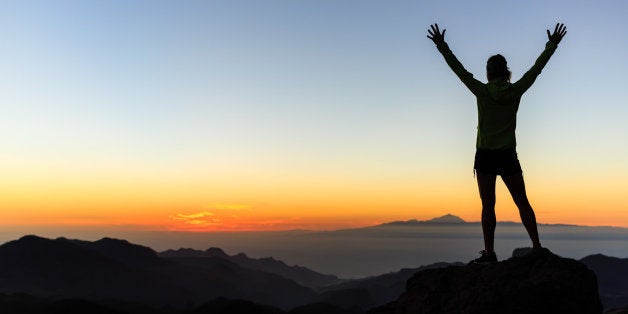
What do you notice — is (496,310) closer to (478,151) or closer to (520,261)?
(520,261)

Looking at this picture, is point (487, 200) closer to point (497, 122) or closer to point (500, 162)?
point (500, 162)

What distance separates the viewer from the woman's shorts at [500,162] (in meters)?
8.52

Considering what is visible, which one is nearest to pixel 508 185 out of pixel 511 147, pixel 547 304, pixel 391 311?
pixel 511 147

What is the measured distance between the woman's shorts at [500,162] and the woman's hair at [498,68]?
110cm

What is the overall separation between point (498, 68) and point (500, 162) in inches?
55.8

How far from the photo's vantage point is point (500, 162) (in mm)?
8531

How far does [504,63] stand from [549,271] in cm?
318

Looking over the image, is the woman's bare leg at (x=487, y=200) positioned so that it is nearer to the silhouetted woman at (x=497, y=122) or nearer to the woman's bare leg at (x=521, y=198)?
the silhouetted woman at (x=497, y=122)

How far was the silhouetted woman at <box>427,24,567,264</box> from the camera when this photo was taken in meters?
8.35

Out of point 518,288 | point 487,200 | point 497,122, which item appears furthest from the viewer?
point 487,200

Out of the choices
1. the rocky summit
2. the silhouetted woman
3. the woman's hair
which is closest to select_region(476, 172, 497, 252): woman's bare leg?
the silhouetted woman

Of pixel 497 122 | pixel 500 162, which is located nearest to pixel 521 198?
pixel 500 162

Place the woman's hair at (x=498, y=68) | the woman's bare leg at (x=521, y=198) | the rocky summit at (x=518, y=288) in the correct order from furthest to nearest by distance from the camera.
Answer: the woman's bare leg at (x=521, y=198) → the woman's hair at (x=498, y=68) → the rocky summit at (x=518, y=288)

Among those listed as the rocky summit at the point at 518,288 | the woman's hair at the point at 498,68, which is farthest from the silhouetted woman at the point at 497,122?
the rocky summit at the point at 518,288
